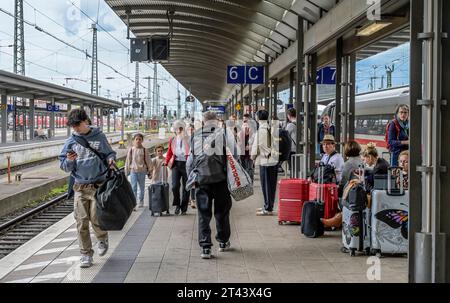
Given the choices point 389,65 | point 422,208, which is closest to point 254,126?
point 389,65

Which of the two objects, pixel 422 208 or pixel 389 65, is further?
pixel 389 65

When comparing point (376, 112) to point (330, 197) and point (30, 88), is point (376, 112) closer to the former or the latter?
point (330, 197)

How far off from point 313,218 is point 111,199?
9.35ft

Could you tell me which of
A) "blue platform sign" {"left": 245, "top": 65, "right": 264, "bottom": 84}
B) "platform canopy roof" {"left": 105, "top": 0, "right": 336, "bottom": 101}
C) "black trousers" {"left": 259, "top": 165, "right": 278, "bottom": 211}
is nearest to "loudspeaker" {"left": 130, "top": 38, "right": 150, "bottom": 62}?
"platform canopy roof" {"left": 105, "top": 0, "right": 336, "bottom": 101}

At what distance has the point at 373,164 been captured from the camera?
25.0 feet

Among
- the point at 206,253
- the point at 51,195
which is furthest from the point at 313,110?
the point at 51,195

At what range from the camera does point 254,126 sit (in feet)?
44.6

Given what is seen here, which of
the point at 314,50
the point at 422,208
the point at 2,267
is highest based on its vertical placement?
the point at 314,50

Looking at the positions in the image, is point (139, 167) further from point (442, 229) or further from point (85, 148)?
point (442, 229)

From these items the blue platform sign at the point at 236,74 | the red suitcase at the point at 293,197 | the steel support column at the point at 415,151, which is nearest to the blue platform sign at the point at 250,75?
the blue platform sign at the point at 236,74

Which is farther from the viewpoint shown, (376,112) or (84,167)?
(376,112)

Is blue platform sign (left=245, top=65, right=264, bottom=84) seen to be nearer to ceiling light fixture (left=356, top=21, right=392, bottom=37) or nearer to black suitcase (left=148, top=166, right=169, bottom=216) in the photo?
black suitcase (left=148, top=166, right=169, bottom=216)

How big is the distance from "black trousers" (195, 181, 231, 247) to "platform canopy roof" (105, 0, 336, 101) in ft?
13.8

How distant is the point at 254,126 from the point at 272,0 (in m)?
3.39
